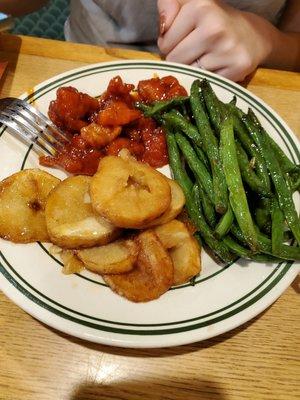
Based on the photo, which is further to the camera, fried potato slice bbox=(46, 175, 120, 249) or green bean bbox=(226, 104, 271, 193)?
green bean bbox=(226, 104, 271, 193)

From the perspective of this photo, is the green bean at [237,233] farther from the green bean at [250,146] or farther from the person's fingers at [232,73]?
the person's fingers at [232,73]

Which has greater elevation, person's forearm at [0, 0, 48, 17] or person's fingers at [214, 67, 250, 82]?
person's forearm at [0, 0, 48, 17]

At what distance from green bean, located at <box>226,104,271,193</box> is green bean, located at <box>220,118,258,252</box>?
0.21 ft

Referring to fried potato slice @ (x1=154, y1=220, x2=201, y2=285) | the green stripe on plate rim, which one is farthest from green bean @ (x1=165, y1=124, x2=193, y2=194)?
the green stripe on plate rim

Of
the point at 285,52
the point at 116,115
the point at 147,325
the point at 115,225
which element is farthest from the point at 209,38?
the point at 147,325

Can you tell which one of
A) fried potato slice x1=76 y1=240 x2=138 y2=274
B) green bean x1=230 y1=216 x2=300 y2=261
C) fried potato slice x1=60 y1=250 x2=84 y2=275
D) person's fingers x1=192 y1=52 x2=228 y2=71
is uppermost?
person's fingers x1=192 y1=52 x2=228 y2=71

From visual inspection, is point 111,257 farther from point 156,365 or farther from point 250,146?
point 250,146

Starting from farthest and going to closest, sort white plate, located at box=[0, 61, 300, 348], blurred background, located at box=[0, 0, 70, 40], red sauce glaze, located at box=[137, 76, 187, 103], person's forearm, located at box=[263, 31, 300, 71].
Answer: blurred background, located at box=[0, 0, 70, 40] < person's forearm, located at box=[263, 31, 300, 71] < red sauce glaze, located at box=[137, 76, 187, 103] < white plate, located at box=[0, 61, 300, 348]

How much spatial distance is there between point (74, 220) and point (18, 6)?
1.56 m

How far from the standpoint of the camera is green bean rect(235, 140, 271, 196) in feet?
4.85

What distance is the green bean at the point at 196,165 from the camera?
1547 millimetres

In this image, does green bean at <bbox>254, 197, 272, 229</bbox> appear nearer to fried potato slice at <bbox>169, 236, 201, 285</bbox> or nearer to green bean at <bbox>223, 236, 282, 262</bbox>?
green bean at <bbox>223, 236, 282, 262</bbox>

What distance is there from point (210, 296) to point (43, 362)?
549mm

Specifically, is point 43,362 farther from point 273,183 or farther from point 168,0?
point 168,0
